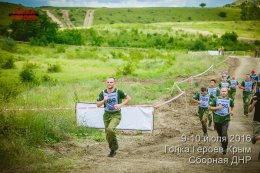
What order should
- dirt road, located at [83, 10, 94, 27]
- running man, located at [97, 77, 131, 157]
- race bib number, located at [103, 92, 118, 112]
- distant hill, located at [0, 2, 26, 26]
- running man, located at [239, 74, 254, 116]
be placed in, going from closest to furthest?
running man, located at [97, 77, 131, 157] < race bib number, located at [103, 92, 118, 112] < running man, located at [239, 74, 254, 116] < distant hill, located at [0, 2, 26, 26] < dirt road, located at [83, 10, 94, 27]

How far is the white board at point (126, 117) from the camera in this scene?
44.2ft

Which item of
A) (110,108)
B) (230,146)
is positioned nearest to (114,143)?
(110,108)

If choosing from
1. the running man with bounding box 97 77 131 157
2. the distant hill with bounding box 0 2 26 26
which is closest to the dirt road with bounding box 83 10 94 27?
the distant hill with bounding box 0 2 26 26

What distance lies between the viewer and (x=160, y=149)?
12.0 m

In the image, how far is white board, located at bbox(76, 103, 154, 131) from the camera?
1348 centimetres

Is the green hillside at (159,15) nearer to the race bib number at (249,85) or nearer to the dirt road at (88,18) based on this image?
the dirt road at (88,18)

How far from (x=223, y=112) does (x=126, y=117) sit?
13.1ft

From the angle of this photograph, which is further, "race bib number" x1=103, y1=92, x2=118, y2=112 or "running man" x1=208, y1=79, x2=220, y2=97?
"running man" x1=208, y1=79, x2=220, y2=97

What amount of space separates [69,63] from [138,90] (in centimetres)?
2139

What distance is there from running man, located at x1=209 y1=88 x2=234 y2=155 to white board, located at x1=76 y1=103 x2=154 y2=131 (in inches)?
116

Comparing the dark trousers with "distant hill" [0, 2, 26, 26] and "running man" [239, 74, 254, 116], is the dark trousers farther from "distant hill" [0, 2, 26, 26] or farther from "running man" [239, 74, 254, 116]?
"distant hill" [0, 2, 26, 26]

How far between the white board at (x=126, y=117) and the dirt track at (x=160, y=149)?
427 mm

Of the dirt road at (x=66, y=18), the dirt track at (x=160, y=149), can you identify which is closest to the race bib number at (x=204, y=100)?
the dirt track at (x=160, y=149)

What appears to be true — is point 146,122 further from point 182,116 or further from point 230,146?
point 182,116
